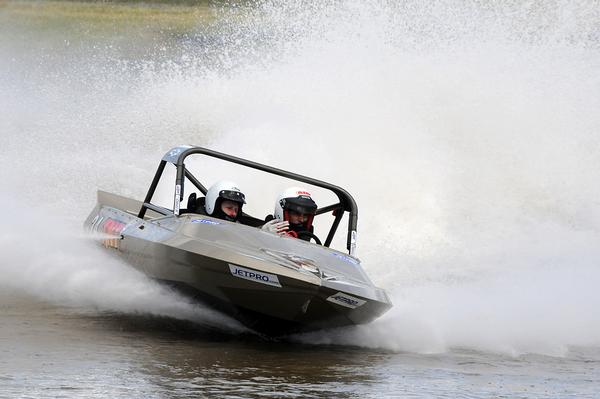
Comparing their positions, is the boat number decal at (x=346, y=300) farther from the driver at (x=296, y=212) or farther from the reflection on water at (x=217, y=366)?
the driver at (x=296, y=212)

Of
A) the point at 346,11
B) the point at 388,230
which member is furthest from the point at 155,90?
the point at 388,230

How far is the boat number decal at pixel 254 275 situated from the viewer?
9391 mm

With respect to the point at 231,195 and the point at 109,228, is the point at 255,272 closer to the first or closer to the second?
the point at 231,195

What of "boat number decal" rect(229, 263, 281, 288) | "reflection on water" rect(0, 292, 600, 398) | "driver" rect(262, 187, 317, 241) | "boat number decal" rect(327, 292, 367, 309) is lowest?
"reflection on water" rect(0, 292, 600, 398)

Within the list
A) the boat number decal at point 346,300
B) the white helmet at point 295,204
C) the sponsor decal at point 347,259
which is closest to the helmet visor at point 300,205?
the white helmet at point 295,204

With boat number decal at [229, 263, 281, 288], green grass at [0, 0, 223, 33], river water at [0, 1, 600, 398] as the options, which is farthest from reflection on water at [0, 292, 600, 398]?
green grass at [0, 0, 223, 33]

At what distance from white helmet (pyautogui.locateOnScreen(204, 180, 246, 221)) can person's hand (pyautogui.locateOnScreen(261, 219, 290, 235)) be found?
1.63 ft

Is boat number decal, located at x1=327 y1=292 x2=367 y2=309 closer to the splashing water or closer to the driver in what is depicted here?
the driver

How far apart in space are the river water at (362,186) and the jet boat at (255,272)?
0.34 metres

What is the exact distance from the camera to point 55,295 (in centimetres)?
1197

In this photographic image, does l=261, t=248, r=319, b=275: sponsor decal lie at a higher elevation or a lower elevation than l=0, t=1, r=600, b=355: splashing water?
lower

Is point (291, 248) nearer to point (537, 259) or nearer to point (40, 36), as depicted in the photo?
point (537, 259)

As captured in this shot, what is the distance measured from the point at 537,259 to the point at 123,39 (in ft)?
77.0

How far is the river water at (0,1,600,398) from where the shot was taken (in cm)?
900
